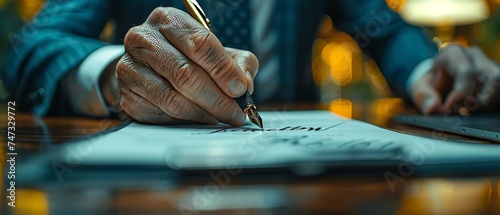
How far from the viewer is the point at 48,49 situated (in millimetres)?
506

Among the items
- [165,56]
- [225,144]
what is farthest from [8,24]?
[225,144]

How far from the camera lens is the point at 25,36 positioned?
53 centimetres

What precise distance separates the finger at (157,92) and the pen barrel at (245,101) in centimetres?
2

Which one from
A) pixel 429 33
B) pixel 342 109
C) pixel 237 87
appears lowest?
pixel 429 33

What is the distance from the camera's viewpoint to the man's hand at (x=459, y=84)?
0.51 metres

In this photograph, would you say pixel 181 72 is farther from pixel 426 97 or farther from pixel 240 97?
pixel 426 97

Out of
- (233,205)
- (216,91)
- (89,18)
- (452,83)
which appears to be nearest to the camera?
(233,205)

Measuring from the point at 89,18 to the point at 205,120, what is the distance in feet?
0.58

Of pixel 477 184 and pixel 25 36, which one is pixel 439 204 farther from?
pixel 25 36

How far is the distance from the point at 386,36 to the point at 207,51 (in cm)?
59

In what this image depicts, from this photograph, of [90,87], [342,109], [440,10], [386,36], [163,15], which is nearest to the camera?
[163,15]

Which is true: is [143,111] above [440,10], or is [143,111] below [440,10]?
above

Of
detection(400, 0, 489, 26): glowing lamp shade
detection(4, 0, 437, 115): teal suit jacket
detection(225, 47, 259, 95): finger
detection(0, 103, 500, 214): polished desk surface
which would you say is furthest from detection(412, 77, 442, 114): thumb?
detection(400, 0, 489, 26): glowing lamp shade

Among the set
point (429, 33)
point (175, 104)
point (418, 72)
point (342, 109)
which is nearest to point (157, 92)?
point (175, 104)
